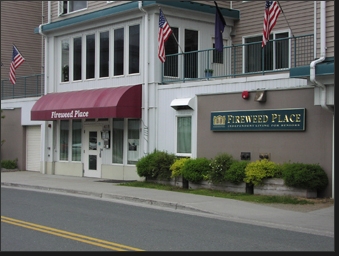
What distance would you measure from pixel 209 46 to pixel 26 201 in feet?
33.5

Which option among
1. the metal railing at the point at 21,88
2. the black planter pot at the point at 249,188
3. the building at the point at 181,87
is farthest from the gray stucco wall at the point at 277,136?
the metal railing at the point at 21,88

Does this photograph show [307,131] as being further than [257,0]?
No

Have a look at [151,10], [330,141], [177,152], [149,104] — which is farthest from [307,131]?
[151,10]

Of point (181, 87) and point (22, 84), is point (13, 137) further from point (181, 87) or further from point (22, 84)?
point (181, 87)

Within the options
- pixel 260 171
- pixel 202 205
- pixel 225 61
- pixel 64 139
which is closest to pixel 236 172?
pixel 260 171

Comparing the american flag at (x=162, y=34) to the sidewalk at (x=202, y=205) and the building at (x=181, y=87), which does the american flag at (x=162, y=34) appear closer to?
the building at (x=181, y=87)

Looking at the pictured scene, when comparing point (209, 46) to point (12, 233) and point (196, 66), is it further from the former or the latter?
point (12, 233)

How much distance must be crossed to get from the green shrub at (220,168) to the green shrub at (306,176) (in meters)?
2.22

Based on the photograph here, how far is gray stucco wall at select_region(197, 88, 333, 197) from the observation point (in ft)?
49.2

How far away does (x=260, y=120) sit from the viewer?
16.5m

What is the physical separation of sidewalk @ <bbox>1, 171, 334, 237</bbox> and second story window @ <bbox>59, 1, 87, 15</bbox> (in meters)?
7.84

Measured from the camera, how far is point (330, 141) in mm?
14750

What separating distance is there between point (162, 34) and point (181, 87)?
1.95 meters

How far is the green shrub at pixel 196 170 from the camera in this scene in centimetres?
1733
